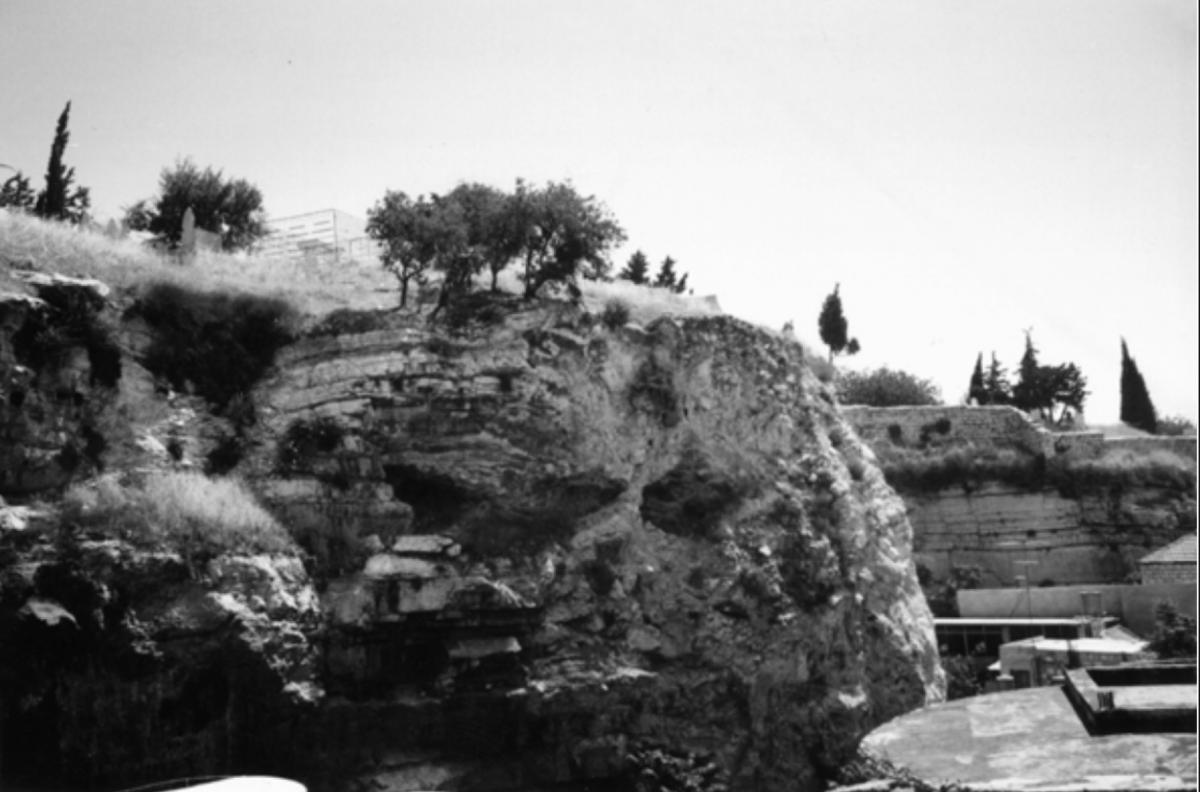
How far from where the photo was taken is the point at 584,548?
20.8m

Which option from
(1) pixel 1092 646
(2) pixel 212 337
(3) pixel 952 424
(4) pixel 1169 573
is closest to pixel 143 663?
(2) pixel 212 337

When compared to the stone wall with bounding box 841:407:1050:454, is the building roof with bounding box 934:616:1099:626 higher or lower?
lower

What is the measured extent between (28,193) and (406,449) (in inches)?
420

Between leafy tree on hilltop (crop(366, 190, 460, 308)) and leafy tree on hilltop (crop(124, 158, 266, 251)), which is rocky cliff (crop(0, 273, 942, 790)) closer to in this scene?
leafy tree on hilltop (crop(366, 190, 460, 308))

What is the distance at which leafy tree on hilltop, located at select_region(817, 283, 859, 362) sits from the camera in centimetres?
4800

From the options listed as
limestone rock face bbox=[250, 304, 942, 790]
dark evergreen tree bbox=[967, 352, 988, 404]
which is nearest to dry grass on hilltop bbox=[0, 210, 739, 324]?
limestone rock face bbox=[250, 304, 942, 790]

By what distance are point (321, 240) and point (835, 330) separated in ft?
88.7

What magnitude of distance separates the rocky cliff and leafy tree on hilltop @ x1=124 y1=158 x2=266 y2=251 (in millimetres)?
7873

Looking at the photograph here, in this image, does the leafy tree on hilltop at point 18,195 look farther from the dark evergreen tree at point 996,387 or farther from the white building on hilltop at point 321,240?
the dark evergreen tree at point 996,387

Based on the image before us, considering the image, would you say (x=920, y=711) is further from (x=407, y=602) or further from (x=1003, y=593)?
(x=1003, y=593)

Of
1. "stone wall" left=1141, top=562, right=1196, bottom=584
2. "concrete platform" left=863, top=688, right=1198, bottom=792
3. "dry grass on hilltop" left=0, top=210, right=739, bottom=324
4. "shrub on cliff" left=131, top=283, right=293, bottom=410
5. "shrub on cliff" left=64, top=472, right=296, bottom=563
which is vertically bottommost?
"stone wall" left=1141, top=562, right=1196, bottom=584

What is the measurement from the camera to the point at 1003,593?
33031mm

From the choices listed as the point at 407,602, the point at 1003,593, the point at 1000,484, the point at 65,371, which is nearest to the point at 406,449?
the point at 407,602

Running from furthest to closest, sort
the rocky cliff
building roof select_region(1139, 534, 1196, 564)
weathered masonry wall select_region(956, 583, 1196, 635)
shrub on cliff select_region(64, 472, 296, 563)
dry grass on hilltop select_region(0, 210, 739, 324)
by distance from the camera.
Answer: building roof select_region(1139, 534, 1196, 564), weathered masonry wall select_region(956, 583, 1196, 635), dry grass on hilltop select_region(0, 210, 739, 324), the rocky cliff, shrub on cliff select_region(64, 472, 296, 563)
